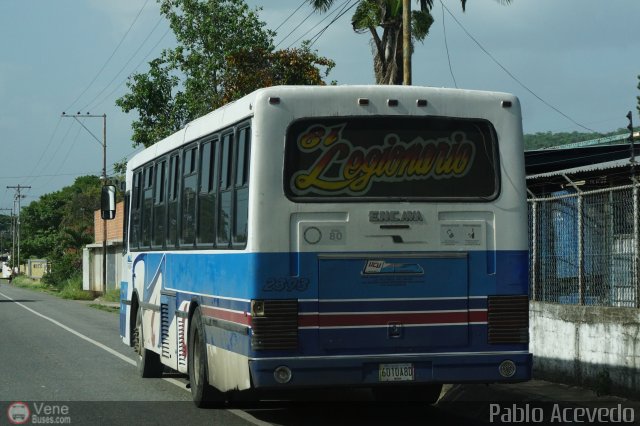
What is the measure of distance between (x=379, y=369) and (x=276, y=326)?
3.30ft

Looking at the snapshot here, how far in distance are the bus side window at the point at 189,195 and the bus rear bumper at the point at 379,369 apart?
10.0ft

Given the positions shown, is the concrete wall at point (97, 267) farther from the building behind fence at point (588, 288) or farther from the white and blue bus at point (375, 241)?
the white and blue bus at point (375, 241)

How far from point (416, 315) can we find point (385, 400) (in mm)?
3098

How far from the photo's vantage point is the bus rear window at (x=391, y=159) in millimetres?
10383

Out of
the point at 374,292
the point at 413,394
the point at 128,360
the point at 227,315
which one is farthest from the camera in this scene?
the point at 128,360

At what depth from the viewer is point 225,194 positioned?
11375 mm

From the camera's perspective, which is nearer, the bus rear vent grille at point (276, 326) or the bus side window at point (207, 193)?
the bus rear vent grille at point (276, 326)

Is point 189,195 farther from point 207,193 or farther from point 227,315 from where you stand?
point 227,315

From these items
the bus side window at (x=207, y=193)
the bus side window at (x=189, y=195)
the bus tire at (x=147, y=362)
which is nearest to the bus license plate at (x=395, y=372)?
the bus side window at (x=207, y=193)

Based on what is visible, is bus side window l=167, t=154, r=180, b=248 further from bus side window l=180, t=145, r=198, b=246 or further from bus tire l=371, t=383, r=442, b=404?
bus tire l=371, t=383, r=442, b=404

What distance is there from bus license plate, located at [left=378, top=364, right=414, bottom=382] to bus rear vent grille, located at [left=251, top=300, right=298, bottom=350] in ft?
2.68

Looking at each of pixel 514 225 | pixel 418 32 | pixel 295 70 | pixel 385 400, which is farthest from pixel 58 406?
pixel 295 70

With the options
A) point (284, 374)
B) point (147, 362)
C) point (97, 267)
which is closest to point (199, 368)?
point (284, 374)

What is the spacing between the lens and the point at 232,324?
10.6 meters
